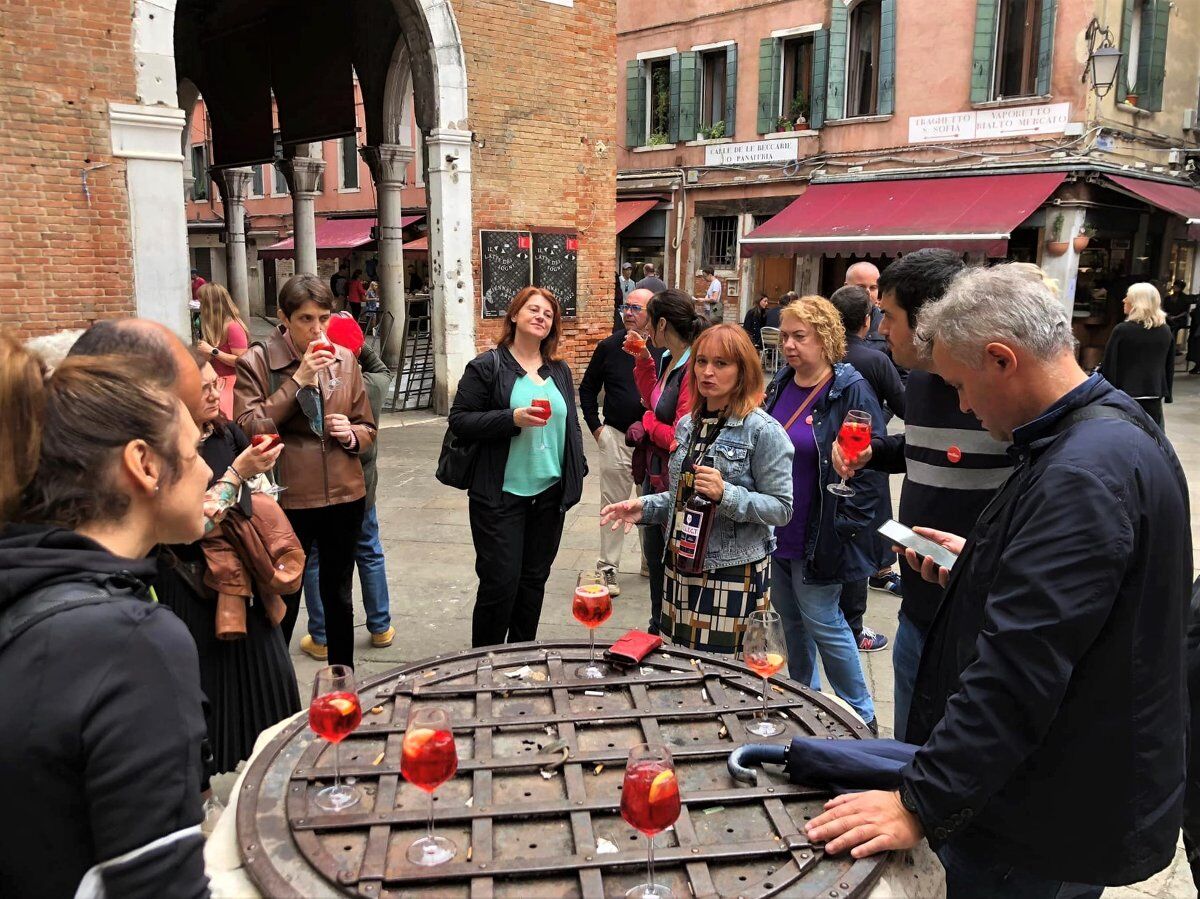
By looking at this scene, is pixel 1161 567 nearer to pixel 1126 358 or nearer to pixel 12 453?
pixel 12 453

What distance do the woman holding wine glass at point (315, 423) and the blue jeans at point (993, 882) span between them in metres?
2.86

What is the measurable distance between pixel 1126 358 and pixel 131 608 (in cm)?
894

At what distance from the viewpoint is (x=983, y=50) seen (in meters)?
15.5

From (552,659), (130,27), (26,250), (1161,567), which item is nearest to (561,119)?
(130,27)

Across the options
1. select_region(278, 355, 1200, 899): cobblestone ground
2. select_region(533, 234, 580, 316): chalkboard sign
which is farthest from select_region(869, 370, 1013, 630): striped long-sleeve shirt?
select_region(533, 234, 580, 316): chalkboard sign

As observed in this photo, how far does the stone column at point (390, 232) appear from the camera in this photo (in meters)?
15.3

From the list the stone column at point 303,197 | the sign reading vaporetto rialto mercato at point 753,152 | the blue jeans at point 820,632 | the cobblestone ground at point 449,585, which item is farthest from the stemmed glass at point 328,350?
the sign reading vaporetto rialto mercato at point 753,152

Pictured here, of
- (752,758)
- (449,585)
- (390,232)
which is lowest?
(449,585)

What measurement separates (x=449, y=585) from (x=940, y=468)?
141 inches

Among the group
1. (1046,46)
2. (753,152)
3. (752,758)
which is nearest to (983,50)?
(1046,46)

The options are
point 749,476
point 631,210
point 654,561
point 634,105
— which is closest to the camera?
point 749,476

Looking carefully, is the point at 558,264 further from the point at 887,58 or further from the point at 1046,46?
the point at 1046,46

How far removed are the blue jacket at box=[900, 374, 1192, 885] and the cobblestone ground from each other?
1394 millimetres

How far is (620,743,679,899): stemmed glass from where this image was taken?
5.58 feet
